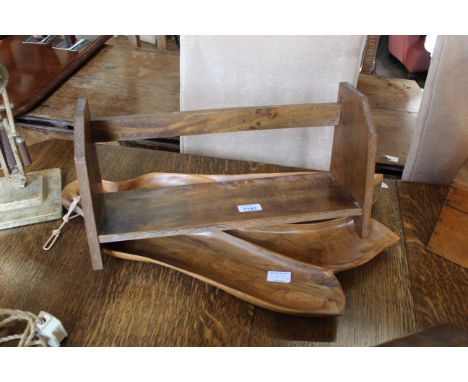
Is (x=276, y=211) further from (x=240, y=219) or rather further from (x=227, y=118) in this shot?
(x=227, y=118)

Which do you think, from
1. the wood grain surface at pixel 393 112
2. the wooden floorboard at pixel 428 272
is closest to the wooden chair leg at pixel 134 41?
the wood grain surface at pixel 393 112

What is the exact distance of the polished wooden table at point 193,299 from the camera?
749 mm

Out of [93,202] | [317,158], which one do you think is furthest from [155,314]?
[317,158]

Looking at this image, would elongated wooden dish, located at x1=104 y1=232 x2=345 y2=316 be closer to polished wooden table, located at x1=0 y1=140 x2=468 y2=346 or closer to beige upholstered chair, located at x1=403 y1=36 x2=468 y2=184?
polished wooden table, located at x1=0 y1=140 x2=468 y2=346

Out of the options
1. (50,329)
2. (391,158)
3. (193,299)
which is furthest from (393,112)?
(50,329)

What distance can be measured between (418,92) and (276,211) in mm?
1151

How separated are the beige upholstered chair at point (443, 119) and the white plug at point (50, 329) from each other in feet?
2.88

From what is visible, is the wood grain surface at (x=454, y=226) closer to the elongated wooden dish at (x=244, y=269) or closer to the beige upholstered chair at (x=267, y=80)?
the elongated wooden dish at (x=244, y=269)

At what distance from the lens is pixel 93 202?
78 cm

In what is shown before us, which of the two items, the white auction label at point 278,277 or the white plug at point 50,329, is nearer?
the white plug at point 50,329

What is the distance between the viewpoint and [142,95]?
1650 mm

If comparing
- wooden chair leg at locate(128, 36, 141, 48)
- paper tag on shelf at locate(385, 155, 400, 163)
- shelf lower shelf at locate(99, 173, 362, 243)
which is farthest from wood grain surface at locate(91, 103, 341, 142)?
wooden chair leg at locate(128, 36, 141, 48)

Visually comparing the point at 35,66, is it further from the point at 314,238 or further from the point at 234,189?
the point at 314,238

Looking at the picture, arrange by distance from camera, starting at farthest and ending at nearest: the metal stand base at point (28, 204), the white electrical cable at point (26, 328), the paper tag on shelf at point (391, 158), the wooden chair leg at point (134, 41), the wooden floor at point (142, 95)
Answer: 1. the wooden chair leg at point (134, 41)
2. the wooden floor at point (142, 95)
3. the paper tag on shelf at point (391, 158)
4. the metal stand base at point (28, 204)
5. the white electrical cable at point (26, 328)
